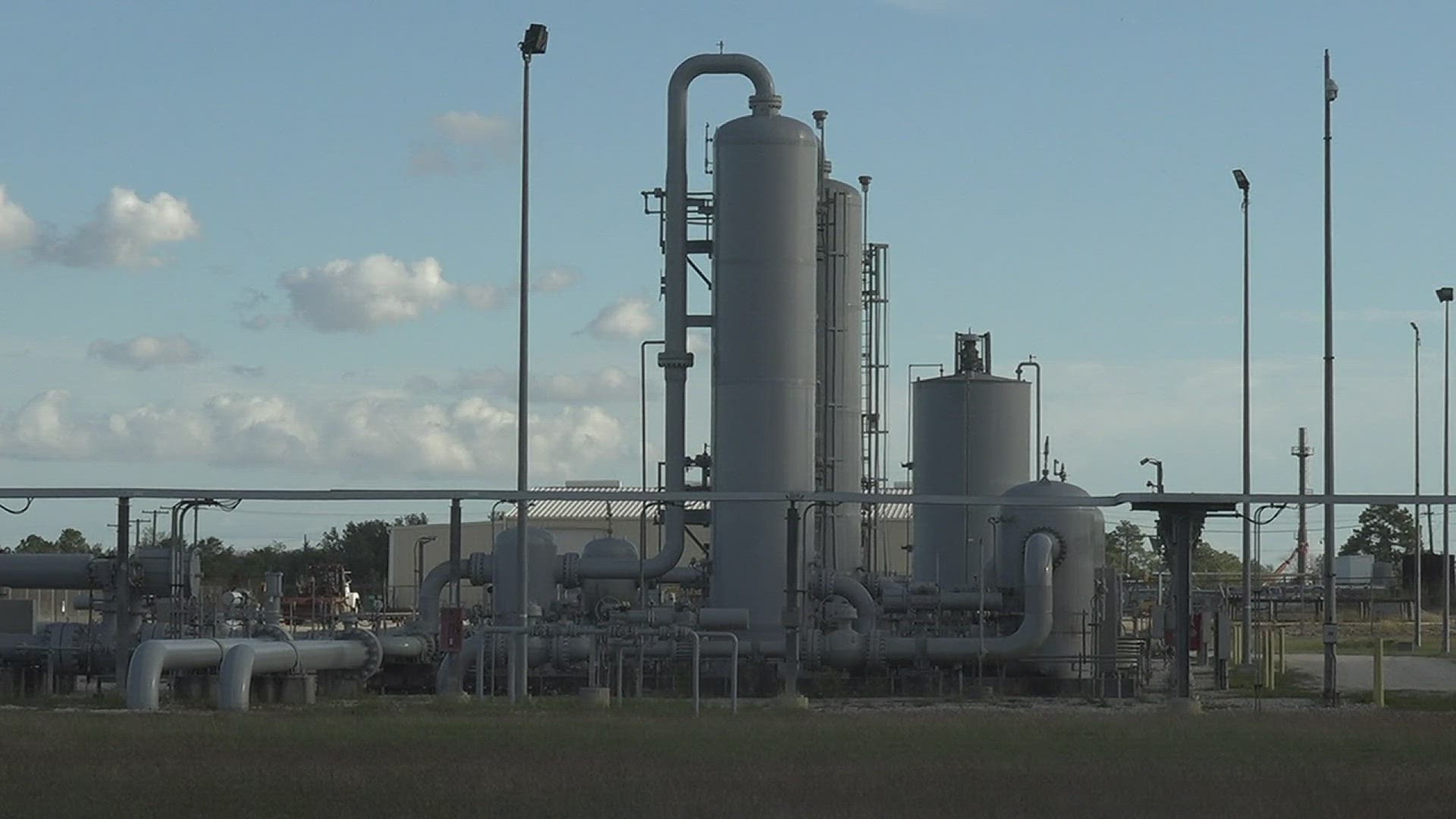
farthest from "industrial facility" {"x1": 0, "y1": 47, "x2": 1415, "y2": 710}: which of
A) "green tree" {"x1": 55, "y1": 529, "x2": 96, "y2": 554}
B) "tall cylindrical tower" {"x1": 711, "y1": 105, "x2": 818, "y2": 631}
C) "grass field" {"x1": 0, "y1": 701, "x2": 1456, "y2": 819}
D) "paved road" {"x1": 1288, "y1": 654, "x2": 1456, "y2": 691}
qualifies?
"green tree" {"x1": 55, "y1": 529, "x2": 96, "y2": 554}

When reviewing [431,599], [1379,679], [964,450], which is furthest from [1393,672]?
[431,599]

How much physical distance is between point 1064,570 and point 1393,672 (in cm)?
1272

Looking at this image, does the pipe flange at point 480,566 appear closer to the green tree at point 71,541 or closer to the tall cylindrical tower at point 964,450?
the tall cylindrical tower at point 964,450

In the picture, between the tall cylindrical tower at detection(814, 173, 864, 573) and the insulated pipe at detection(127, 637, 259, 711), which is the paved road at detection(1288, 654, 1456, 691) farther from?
the insulated pipe at detection(127, 637, 259, 711)

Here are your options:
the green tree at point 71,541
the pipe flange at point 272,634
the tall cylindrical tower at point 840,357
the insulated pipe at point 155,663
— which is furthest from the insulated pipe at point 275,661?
the green tree at point 71,541

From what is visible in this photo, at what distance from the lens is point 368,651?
37594mm

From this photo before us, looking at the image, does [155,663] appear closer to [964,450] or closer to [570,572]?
[570,572]

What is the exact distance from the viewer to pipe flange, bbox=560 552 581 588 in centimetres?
4444

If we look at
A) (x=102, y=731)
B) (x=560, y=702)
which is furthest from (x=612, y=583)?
(x=102, y=731)

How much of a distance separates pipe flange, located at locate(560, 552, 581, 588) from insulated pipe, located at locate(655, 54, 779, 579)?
2052 millimetres

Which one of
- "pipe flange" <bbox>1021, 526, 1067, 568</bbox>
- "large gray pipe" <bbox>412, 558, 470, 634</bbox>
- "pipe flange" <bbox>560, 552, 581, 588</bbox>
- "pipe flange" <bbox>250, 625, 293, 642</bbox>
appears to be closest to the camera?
"pipe flange" <bbox>250, 625, 293, 642</bbox>

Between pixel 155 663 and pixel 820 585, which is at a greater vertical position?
pixel 820 585

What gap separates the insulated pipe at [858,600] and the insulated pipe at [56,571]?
12.8 meters

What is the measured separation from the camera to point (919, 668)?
3997cm
